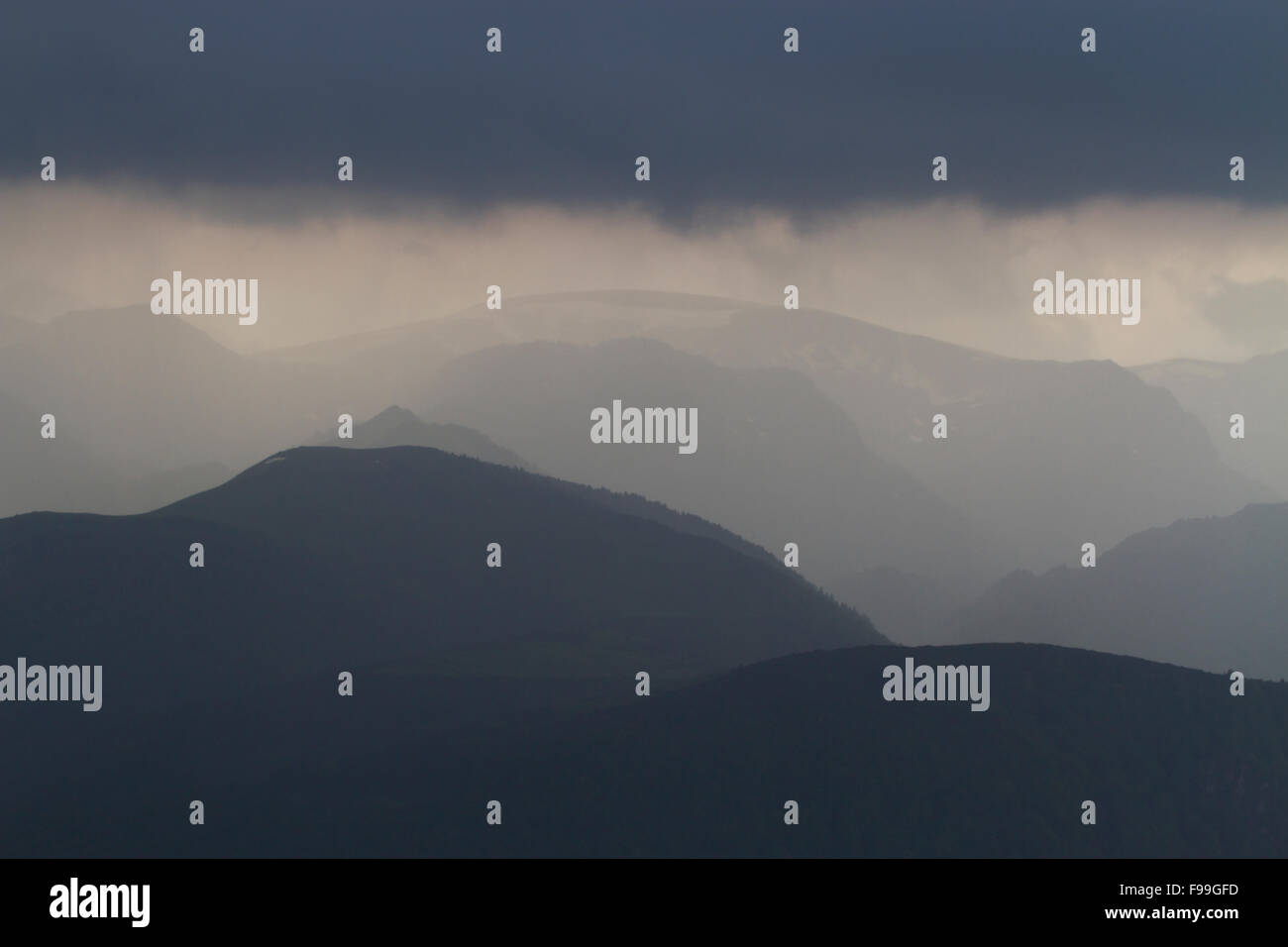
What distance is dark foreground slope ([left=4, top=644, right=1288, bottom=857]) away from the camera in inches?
4350

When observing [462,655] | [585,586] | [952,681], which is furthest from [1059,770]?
[585,586]

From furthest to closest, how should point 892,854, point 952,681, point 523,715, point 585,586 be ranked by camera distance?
point 585,586 < point 523,715 < point 952,681 < point 892,854

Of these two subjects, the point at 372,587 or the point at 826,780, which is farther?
the point at 372,587

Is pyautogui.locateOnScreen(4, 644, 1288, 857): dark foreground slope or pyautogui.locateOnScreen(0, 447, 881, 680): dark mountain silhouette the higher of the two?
pyautogui.locateOnScreen(0, 447, 881, 680): dark mountain silhouette

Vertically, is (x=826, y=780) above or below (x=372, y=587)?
below

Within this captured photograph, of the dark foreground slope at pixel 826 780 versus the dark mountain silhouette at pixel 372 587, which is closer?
the dark foreground slope at pixel 826 780

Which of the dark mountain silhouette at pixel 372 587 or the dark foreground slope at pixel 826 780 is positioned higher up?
the dark mountain silhouette at pixel 372 587

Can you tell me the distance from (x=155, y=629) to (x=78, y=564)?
13749mm

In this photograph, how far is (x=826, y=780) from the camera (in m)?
111

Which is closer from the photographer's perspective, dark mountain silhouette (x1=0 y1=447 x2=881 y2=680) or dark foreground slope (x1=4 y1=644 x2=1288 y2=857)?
dark foreground slope (x1=4 y1=644 x2=1288 y2=857)

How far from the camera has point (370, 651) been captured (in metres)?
165

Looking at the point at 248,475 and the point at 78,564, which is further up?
the point at 248,475

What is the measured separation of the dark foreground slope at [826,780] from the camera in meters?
110

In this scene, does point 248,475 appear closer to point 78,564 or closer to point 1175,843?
point 78,564
